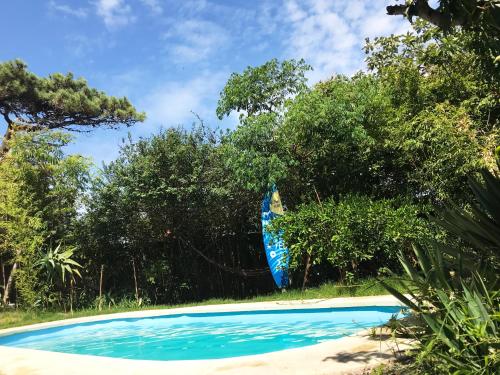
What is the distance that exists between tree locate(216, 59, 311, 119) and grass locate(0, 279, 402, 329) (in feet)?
16.6

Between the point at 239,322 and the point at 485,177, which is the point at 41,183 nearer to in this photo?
the point at 239,322

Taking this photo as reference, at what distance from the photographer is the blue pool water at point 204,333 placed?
7.39 meters

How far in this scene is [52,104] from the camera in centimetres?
1789

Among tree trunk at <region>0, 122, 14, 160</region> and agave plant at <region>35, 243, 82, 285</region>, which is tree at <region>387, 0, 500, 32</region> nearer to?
agave plant at <region>35, 243, 82, 285</region>

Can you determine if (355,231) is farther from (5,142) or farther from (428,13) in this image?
(5,142)

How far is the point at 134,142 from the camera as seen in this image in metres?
13.3

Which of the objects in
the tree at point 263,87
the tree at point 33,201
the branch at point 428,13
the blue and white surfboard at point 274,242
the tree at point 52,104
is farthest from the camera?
the tree at point 52,104

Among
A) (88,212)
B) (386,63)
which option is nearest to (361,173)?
(386,63)

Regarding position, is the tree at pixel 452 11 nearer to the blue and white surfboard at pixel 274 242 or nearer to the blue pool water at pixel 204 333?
the blue pool water at pixel 204 333

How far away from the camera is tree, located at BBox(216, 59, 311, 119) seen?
1268cm

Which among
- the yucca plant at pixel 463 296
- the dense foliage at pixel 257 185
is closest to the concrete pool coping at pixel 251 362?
the yucca plant at pixel 463 296

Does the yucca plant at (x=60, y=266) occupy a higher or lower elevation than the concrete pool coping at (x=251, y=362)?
higher

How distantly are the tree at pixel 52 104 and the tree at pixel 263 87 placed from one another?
7790 mm

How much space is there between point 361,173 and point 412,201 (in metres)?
1.69
